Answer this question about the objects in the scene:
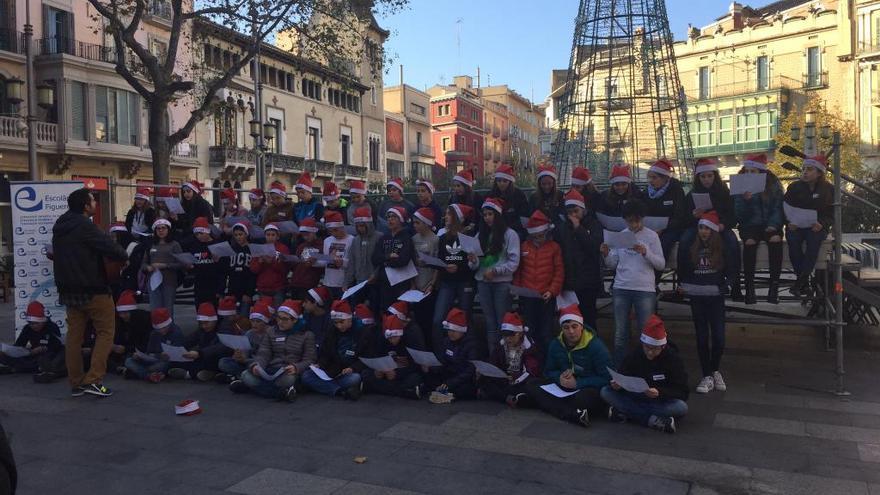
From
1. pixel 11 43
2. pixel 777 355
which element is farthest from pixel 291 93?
pixel 777 355

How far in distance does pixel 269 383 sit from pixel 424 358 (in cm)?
160

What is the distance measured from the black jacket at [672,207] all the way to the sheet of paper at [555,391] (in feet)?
7.27

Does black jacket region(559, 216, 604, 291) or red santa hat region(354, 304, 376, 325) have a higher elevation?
black jacket region(559, 216, 604, 291)

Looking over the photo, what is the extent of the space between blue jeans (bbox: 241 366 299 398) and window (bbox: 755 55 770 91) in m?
47.0

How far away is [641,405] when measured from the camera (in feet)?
20.5

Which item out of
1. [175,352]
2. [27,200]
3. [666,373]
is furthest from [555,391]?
[27,200]

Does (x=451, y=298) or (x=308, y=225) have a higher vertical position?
(x=308, y=225)

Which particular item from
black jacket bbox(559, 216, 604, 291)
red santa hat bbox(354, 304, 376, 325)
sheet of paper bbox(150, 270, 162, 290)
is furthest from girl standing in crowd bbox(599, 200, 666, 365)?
sheet of paper bbox(150, 270, 162, 290)

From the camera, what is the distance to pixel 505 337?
7215 millimetres

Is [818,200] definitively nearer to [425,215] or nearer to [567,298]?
[567,298]

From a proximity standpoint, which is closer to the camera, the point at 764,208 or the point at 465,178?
the point at 764,208

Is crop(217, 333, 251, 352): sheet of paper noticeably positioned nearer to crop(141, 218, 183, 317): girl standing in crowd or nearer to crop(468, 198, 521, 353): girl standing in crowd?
crop(141, 218, 183, 317): girl standing in crowd

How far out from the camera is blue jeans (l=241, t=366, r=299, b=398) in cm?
725

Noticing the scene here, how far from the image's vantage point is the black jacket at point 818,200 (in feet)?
24.4
